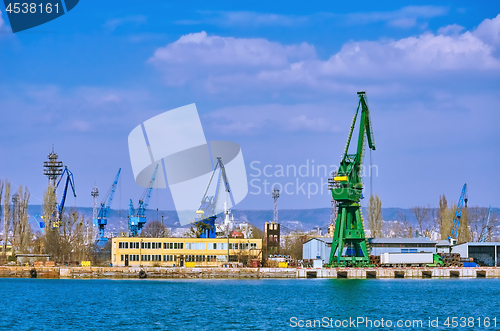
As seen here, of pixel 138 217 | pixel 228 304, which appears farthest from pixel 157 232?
pixel 228 304

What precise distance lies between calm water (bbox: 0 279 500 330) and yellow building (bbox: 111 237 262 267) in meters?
16.1

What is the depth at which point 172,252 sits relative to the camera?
92812 millimetres

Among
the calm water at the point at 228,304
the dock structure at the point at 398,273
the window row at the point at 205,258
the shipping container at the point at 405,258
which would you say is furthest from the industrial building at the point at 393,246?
the calm water at the point at 228,304

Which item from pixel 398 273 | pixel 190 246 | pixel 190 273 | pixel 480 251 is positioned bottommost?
pixel 398 273

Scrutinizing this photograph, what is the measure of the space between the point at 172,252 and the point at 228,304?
41510 mm

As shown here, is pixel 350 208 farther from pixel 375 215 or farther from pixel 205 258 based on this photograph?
pixel 375 215

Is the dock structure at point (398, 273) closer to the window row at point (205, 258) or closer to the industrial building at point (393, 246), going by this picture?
the industrial building at point (393, 246)

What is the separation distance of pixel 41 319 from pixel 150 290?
21693 millimetres

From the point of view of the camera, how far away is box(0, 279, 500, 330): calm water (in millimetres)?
42750

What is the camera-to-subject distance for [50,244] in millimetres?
104000

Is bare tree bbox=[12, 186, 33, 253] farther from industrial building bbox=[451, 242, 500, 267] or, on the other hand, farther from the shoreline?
industrial building bbox=[451, 242, 500, 267]

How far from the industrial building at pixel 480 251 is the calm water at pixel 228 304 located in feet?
89.9

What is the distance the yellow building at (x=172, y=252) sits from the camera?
3642 inches

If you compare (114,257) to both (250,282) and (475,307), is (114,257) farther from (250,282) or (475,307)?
(475,307)
